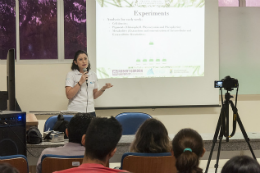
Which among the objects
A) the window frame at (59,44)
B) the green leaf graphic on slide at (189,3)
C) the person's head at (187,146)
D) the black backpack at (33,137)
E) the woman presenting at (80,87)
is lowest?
the black backpack at (33,137)

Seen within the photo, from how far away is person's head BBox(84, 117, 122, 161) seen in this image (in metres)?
1.38


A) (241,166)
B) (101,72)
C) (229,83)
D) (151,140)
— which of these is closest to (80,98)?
(101,72)

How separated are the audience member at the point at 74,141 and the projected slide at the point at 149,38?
A: 7.84 feet

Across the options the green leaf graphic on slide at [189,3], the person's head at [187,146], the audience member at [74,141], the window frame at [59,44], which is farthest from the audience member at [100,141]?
the green leaf graphic on slide at [189,3]

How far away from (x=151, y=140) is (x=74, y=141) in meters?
0.48

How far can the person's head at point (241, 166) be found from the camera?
3.71 ft

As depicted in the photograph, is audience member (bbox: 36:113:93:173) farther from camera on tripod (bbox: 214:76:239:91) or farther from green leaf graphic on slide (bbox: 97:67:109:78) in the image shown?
green leaf graphic on slide (bbox: 97:67:109:78)

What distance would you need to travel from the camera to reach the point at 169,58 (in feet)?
14.8

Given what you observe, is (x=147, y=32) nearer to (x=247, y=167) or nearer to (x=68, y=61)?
(x=68, y=61)

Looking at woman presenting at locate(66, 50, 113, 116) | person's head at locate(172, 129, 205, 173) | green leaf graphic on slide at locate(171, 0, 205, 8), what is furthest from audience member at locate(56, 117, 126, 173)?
green leaf graphic on slide at locate(171, 0, 205, 8)

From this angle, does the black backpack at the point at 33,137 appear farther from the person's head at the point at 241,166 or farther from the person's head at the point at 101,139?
the person's head at the point at 241,166

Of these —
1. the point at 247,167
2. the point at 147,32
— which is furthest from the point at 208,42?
the point at 247,167

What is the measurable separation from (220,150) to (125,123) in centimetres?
113

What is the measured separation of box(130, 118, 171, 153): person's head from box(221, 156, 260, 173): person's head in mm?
855
